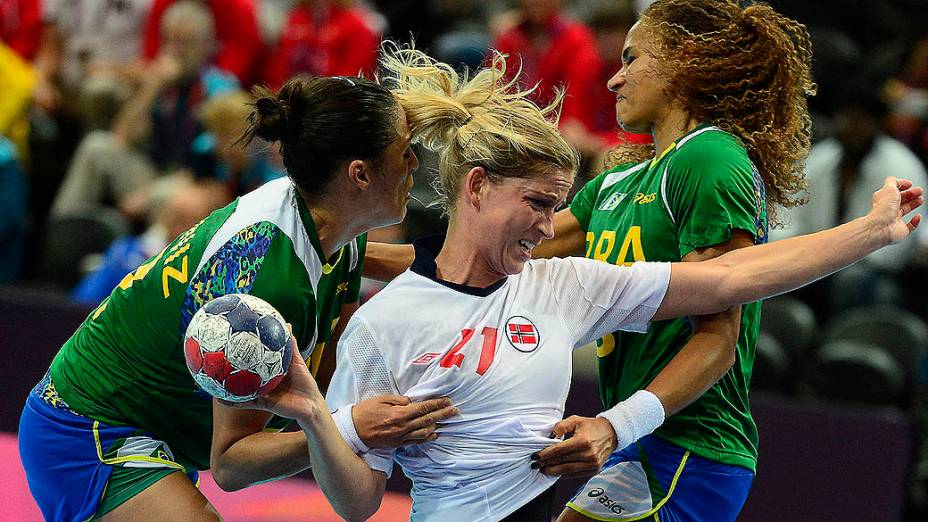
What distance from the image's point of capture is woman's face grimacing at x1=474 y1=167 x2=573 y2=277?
8.39 feet

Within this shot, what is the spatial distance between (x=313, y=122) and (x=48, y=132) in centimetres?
541

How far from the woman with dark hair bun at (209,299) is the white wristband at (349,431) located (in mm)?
114

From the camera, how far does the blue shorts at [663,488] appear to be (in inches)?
114

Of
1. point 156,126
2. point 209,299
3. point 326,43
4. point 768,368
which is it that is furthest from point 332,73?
point 209,299

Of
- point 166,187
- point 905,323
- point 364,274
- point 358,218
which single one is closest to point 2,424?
point 166,187

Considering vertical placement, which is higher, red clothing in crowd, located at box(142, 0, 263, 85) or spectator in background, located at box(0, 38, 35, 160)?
red clothing in crowd, located at box(142, 0, 263, 85)


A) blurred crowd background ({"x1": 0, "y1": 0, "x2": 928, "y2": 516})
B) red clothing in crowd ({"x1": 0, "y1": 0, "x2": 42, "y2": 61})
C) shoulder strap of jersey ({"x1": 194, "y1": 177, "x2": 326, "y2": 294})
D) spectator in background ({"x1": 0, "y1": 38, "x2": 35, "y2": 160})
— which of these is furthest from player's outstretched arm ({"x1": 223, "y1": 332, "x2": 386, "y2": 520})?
red clothing in crowd ({"x1": 0, "y1": 0, "x2": 42, "y2": 61})

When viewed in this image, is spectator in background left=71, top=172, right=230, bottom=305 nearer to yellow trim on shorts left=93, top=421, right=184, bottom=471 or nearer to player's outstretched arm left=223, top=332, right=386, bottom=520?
yellow trim on shorts left=93, top=421, right=184, bottom=471

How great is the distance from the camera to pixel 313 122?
2.71 metres

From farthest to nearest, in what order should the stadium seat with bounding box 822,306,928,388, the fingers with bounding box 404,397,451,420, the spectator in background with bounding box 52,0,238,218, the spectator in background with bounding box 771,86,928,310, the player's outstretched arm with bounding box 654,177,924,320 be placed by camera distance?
the spectator in background with bounding box 52,0,238,218, the spectator in background with bounding box 771,86,928,310, the stadium seat with bounding box 822,306,928,388, the player's outstretched arm with bounding box 654,177,924,320, the fingers with bounding box 404,397,451,420

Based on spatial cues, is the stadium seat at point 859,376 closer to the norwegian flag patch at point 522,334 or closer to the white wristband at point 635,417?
the white wristband at point 635,417

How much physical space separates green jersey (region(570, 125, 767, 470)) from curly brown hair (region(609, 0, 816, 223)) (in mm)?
101

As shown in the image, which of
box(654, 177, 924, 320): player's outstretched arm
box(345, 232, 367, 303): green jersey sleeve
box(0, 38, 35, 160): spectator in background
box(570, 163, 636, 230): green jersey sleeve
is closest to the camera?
box(654, 177, 924, 320): player's outstretched arm

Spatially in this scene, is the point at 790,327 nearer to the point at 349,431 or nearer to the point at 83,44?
the point at 349,431
